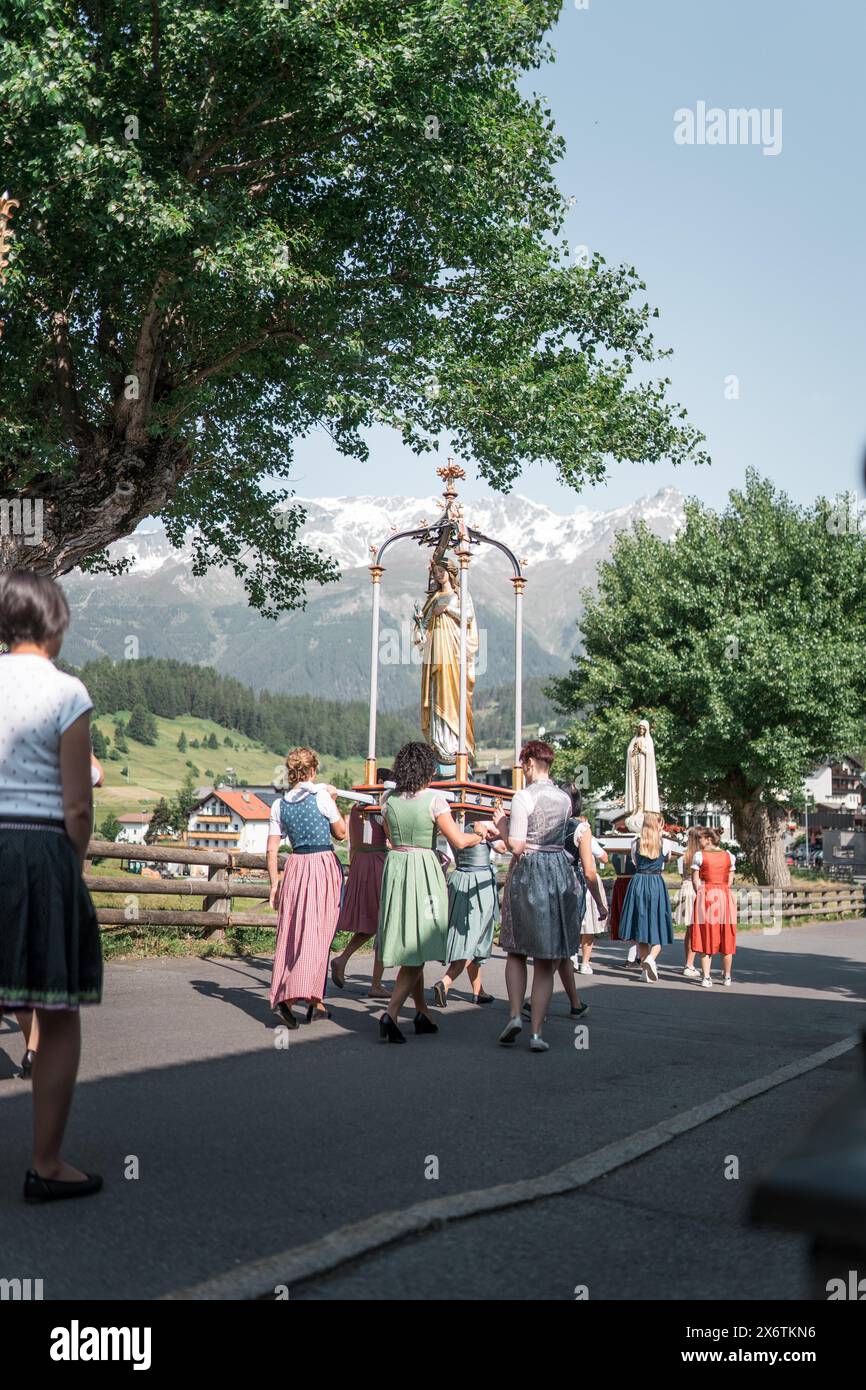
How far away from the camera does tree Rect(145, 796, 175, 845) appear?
537ft

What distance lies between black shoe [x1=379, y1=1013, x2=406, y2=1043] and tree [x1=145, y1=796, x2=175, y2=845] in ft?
517

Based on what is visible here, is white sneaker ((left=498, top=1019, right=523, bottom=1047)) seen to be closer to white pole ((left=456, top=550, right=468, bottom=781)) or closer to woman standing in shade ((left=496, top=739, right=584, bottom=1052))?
woman standing in shade ((left=496, top=739, right=584, bottom=1052))

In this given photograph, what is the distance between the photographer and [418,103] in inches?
483

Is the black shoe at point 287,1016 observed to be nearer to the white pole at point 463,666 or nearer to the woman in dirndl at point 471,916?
the woman in dirndl at point 471,916

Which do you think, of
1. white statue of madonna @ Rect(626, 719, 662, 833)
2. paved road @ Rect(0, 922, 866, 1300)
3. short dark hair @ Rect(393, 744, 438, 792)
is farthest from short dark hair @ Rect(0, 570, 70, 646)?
white statue of madonna @ Rect(626, 719, 662, 833)

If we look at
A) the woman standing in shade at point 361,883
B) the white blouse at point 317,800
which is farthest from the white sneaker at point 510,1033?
the woman standing in shade at point 361,883

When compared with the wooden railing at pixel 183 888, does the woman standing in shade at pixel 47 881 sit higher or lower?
higher

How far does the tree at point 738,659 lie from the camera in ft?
95.6

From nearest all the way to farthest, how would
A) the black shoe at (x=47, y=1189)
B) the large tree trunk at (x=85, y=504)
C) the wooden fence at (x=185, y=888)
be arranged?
the black shoe at (x=47, y=1189)
the wooden fence at (x=185, y=888)
the large tree trunk at (x=85, y=504)

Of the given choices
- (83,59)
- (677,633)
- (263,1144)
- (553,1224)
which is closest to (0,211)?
(83,59)

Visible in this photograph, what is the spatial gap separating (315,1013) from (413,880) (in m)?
1.42

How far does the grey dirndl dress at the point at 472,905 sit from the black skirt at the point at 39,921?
6.39 m

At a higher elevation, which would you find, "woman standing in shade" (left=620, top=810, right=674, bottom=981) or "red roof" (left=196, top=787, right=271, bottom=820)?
"woman standing in shade" (left=620, top=810, right=674, bottom=981)
